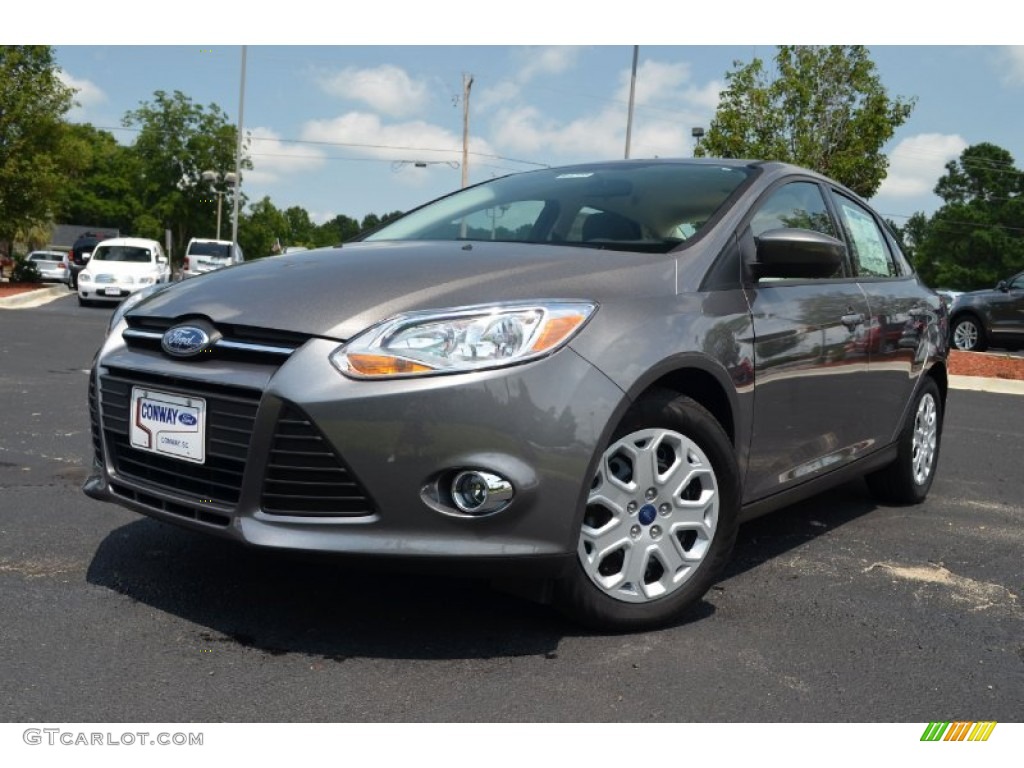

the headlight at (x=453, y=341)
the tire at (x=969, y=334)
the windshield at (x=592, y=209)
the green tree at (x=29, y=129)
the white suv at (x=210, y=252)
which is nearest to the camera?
the headlight at (x=453, y=341)

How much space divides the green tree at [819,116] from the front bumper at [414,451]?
65.1ft

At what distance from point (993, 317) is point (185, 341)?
17.7 meters

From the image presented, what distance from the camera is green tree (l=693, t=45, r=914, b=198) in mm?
21547

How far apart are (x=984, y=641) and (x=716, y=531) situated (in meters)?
0.89

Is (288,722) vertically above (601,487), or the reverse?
(601,487)

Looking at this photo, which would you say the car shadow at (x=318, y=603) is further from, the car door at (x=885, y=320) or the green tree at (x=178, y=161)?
the green tree at (x=178, y=161)

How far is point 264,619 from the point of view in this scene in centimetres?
309

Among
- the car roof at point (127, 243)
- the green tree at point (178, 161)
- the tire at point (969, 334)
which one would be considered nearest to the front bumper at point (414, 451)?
the tire at point (969, 334)

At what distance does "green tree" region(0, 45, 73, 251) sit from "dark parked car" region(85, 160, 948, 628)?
24547 millimetres

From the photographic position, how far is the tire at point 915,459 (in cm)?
500

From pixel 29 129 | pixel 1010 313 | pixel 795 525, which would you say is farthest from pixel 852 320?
pixel 29 129

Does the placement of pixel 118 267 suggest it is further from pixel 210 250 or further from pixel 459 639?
pixel 459 639
